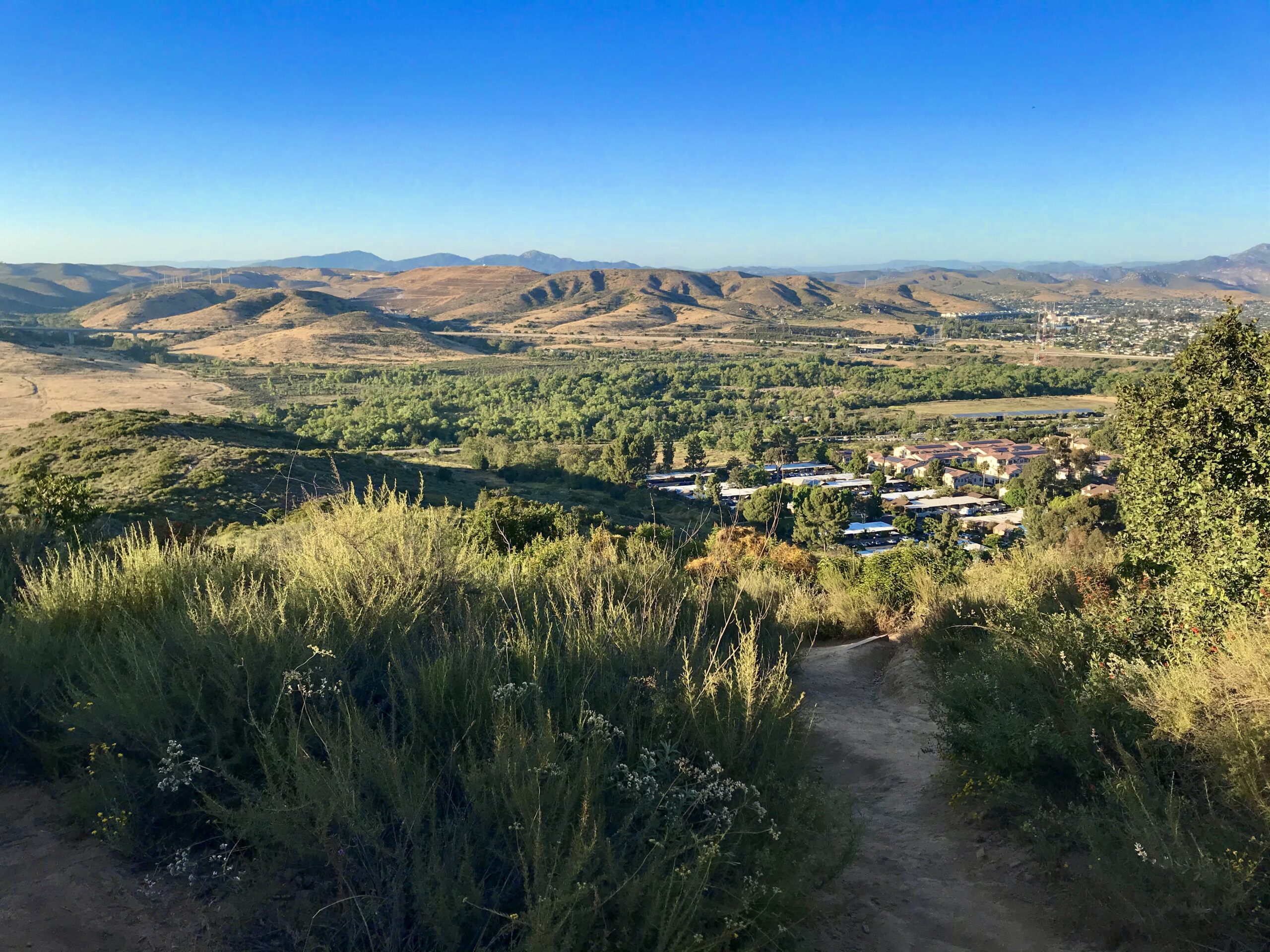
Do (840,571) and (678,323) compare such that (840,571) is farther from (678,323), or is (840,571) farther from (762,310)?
(762,310)

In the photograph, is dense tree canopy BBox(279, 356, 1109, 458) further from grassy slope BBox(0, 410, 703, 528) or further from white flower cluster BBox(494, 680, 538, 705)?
white flower cluster BBox(494, 680, 538, 705)

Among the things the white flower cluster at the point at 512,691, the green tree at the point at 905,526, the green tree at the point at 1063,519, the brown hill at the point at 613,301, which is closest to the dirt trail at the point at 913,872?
the white flower cluster at the point at 512,691

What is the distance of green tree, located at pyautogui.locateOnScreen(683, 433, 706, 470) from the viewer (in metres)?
50.2

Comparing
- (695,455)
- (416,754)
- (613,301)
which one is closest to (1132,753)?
(416,754)

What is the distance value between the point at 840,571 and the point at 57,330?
4150 inches

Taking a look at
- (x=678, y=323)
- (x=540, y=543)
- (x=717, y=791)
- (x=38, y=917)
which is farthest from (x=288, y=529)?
(x=678, y=323)

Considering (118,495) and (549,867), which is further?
(118,495)

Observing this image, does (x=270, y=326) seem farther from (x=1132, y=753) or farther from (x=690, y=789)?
(x=1132, y=753)

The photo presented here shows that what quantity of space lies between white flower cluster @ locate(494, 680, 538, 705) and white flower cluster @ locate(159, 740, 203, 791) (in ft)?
4.17

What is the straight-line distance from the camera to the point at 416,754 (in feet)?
11.6

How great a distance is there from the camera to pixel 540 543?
11.3 metres

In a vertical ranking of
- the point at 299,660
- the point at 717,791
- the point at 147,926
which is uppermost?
the point at 299,660

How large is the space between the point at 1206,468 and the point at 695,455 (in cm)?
4547

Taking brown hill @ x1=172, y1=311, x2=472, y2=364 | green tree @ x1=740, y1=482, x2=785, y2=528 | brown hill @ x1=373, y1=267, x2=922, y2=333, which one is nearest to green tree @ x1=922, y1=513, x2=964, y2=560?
green tree @ x1=740, y1=482, x2=785, y2=528
